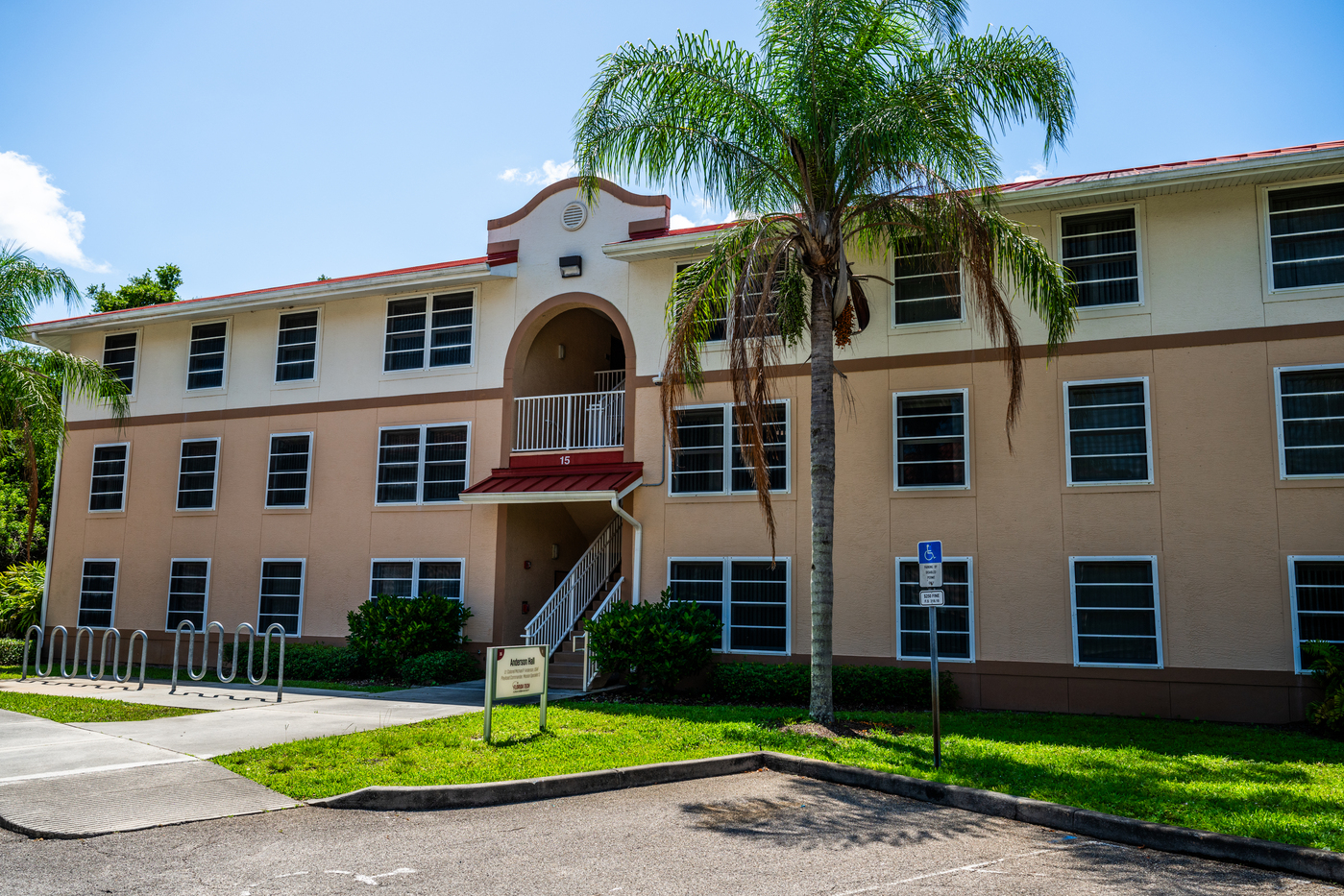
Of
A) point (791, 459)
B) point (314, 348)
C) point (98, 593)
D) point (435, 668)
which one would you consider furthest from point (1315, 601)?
point (98, 593)

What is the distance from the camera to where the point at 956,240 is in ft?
40.3

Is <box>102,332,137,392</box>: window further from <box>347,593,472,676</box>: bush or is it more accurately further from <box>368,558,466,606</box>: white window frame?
<box>347,593,472,676</box>: bush

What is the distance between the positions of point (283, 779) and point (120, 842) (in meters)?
1.88

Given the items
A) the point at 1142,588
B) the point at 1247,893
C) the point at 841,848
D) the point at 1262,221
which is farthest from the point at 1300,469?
the point at 841,848

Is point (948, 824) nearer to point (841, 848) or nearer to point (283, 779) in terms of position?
point (841, 848)

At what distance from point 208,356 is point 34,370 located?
10.8 ft

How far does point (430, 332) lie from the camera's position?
20.2 metres

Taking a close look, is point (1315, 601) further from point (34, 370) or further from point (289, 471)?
point (34, 370)

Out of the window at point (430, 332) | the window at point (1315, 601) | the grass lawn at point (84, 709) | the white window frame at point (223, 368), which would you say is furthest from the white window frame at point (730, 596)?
the white window frame at point (223, 368)

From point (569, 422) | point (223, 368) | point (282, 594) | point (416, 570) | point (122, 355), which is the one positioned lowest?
point (282, 594)

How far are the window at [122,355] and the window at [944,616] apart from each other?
703 inches

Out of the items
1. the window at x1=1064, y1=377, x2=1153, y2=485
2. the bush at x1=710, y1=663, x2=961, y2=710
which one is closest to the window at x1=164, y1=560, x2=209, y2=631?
the bush at x1=710, y1=663, x2=961, y2=710

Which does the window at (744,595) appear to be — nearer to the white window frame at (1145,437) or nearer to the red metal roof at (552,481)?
the red metal roof at (552,481)

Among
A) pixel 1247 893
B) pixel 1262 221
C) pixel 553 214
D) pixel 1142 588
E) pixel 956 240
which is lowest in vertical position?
pixel 1247 893
